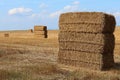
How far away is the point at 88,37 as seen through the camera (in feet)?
49.9

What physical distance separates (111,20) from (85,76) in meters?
3.61

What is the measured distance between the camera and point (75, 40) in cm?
1571

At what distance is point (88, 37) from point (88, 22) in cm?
59

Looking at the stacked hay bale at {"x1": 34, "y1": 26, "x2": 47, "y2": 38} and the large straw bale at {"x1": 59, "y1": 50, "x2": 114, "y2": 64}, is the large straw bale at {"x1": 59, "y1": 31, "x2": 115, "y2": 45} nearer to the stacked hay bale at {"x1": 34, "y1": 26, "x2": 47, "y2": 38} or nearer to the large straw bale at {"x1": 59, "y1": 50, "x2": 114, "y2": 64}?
the large straw bale at {"x1": 59, "y1": 50, "x2": 114, "y2": 64}

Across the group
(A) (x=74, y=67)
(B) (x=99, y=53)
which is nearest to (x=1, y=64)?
(A) (x=74, y=67)

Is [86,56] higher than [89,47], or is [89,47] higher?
[89,47]

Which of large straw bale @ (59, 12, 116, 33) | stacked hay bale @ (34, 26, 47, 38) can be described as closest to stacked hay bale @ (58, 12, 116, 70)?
large straw bale @ (59, 12, 116, 33)

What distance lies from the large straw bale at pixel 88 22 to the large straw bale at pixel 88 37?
16 centimetres

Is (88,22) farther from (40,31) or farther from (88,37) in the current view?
(40,31)

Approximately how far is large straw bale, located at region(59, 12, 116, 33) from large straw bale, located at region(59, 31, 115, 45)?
0.53 feet

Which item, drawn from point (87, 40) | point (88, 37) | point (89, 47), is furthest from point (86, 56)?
point (88, 37)

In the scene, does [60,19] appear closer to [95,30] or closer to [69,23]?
[69,23]

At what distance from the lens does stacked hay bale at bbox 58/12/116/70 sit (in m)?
14.8

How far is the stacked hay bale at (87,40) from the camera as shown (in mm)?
14766
